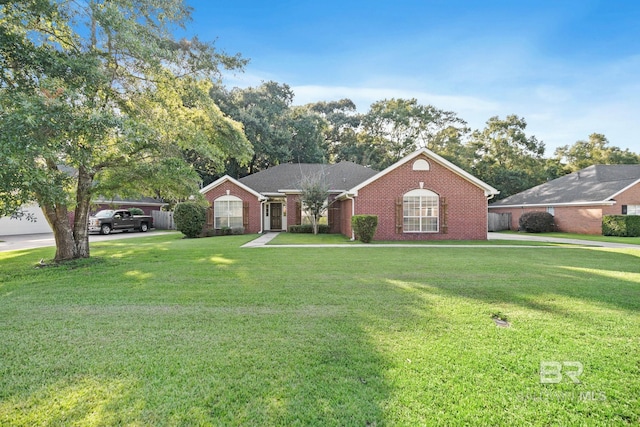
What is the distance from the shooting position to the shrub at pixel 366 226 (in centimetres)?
1450

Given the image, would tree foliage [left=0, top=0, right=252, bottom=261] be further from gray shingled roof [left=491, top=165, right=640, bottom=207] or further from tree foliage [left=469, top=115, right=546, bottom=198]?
tree foliage [left=469, top=115, right=546, bottom=198]

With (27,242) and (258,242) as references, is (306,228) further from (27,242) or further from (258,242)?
(27,242)

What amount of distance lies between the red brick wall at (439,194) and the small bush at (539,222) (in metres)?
8.36

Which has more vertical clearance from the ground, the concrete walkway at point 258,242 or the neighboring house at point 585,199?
the neighboring house at point 585,199

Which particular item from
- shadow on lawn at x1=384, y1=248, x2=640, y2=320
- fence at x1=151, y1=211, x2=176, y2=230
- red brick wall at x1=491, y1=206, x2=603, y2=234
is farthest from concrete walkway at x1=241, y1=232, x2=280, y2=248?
red brick wall at x1=491, y1=206, x2=603, y2=234

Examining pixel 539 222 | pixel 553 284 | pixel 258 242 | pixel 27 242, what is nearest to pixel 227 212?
pixel 258 242

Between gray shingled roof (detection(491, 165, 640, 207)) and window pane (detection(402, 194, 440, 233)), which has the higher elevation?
gray shingled roof (detection(491, 165, 640, 207))

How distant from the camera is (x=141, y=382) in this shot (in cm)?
285

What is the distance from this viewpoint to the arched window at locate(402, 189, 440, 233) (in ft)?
52.6

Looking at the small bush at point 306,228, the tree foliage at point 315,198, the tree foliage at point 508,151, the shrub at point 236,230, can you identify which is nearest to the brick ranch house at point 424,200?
the tree foliage at point 315,198

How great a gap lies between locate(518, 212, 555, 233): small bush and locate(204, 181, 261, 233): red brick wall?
18343mm

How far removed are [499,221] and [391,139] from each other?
52.5 feet

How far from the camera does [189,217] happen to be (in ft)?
58.2

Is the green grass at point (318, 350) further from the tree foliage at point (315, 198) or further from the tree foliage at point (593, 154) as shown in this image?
the tree foliage at point (593, 154)
